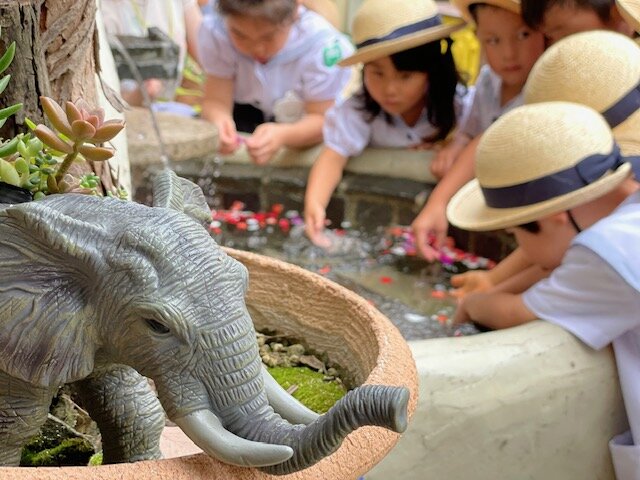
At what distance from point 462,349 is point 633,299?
0.25 meters

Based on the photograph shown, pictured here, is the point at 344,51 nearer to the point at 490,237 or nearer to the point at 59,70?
the point at 490,237

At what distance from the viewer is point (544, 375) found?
116cm

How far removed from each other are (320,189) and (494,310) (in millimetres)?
673

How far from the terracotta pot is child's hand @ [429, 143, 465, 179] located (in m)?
1.19

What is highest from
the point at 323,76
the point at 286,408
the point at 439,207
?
the point at 286,408

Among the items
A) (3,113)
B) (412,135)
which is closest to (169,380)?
(3,113)

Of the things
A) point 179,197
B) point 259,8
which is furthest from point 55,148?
point 259,8

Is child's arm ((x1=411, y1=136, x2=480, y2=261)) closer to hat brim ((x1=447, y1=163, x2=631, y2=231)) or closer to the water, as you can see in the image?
the water

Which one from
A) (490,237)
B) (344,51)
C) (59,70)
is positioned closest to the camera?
(59,70)

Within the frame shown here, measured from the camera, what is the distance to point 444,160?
6.78 feet

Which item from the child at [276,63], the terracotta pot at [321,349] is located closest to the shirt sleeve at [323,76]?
the child at [276,63]

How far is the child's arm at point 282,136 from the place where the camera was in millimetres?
2156

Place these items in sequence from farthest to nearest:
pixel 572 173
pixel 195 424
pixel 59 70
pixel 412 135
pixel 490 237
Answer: pixel 412 135 < pixel 490 237 < pixel 572 173 < pixel 59 70 < pixel 195 424

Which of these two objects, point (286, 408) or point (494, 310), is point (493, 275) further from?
point (286, 408)
